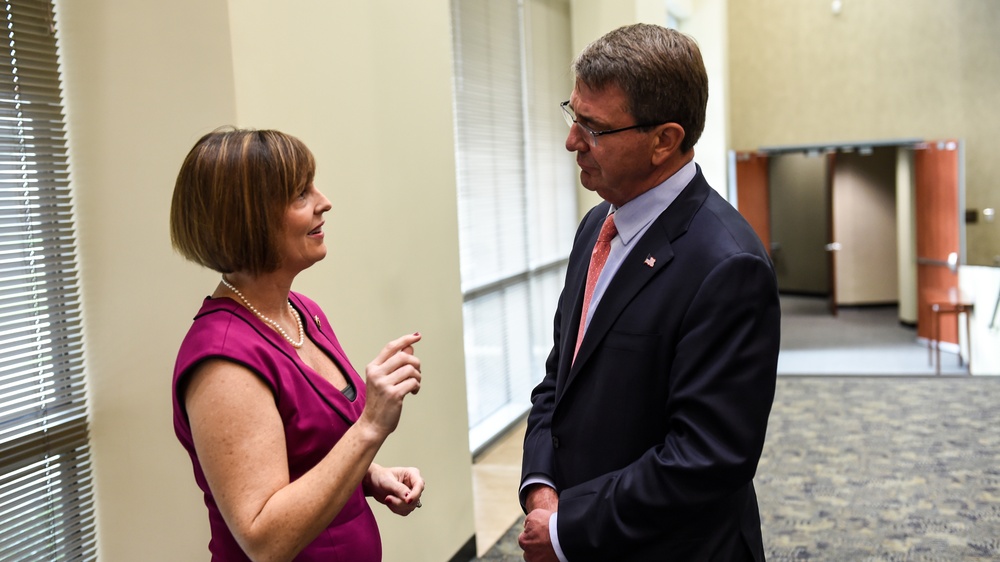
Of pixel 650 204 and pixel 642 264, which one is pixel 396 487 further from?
pixel 650 204

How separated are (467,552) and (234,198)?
283 cm

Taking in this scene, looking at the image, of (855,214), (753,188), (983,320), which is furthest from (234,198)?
(855,214)

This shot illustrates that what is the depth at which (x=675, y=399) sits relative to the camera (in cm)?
162

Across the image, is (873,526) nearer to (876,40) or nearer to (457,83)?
(457,83)

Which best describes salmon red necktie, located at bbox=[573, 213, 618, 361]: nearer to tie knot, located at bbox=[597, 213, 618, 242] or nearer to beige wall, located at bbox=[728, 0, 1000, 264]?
tie knot, located at bbox=[597, 213, 618, 242]

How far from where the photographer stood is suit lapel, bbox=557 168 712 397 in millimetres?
1724

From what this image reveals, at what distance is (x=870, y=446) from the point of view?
5.75 m

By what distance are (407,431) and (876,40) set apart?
9499 mm

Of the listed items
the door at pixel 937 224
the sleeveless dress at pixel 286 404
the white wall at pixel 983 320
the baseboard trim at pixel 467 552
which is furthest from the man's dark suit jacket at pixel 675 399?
the door at pixel 937 224

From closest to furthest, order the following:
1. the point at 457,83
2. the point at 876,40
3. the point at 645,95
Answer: the point at 645,95, the point at 457,83, the point at 876,40

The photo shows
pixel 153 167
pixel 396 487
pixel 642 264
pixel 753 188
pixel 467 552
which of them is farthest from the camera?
pixel 753 188

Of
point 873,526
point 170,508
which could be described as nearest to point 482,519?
point 873,526

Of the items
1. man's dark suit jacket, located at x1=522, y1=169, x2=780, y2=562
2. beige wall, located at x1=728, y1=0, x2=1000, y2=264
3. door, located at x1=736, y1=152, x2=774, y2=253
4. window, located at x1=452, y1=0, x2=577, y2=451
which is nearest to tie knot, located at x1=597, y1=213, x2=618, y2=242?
man's dark suit jacket, located at x1=522, y1=169, x2=780, y2=562

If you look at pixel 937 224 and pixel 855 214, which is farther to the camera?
pixel 855 214
